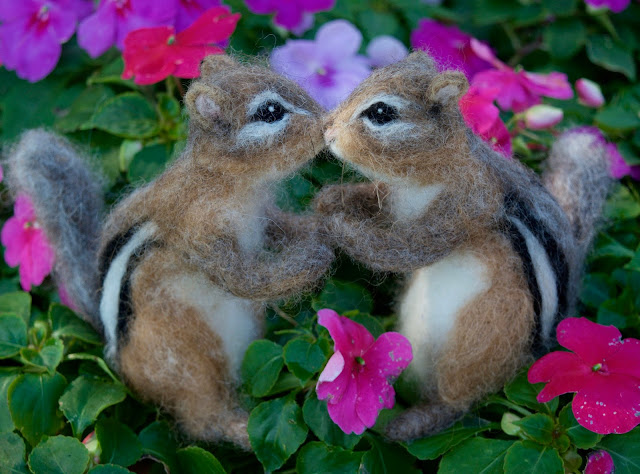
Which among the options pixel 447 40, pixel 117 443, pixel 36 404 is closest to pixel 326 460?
pixel 117 443

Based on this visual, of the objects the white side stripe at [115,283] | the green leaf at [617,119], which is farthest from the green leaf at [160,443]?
the green leaf at [617,119]

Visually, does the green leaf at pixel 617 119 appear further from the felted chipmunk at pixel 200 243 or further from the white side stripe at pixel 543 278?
the felted chipmunk at pixel 200 243

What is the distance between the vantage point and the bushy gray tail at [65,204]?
900 mm

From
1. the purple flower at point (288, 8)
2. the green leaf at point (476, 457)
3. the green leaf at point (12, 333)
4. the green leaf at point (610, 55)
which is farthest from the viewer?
the green leaf at point (610, 55)

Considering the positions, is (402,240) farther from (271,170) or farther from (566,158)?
(566,158)

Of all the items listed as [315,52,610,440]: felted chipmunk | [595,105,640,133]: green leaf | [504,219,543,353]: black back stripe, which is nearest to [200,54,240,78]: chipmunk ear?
[315,52,610,440]: felted chipmunk

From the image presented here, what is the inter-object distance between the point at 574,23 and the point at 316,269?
1.00 m

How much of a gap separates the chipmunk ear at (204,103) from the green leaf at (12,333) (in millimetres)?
408

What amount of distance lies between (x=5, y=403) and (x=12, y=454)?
0.28 ft

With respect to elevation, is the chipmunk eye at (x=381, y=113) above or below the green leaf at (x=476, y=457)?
above

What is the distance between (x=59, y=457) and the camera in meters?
0.81

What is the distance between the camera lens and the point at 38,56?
1216mm

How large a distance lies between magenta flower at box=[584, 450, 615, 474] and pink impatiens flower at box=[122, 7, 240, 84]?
0.69 metres

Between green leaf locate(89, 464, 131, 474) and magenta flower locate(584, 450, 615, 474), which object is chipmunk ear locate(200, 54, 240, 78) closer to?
green leaf locate(89, 464, 131, 474)
